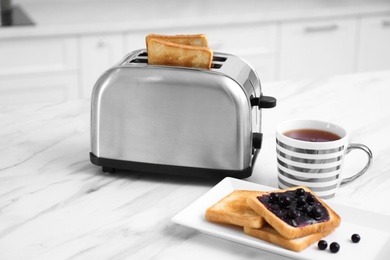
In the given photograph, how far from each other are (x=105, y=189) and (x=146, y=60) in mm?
284

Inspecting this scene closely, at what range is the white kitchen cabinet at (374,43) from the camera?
130 inches

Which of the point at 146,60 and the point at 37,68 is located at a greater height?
the point at 146,60

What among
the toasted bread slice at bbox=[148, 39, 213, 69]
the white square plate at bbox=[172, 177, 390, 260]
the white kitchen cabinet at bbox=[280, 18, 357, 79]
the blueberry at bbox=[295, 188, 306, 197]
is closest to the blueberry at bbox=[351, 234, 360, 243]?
the white square plate at bbox=[172, 177, 390, 260]

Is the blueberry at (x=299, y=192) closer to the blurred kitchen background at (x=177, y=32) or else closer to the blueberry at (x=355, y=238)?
the blueberry at (x=355, y=238)

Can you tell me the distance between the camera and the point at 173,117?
128 centimetres

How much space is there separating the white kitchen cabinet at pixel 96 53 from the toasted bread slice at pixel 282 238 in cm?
194

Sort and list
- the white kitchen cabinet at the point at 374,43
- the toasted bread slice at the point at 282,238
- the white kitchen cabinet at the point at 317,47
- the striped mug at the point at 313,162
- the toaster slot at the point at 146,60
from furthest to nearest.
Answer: the white kitchen cabinet at the point at 374,43 < the white kitchen cabinet at the point at 317,47 < the toaster slot at the point at 146,60 < the striped mug at the point at 313,162 < the toasted bread slice at the point at 282,238

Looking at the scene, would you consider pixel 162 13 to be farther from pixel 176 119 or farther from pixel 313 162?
pixel 313 162

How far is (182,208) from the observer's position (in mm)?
1226

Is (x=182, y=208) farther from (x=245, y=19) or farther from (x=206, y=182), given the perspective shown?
(x=245, y=19)

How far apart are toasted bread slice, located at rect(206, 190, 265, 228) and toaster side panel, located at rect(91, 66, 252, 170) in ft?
0.44

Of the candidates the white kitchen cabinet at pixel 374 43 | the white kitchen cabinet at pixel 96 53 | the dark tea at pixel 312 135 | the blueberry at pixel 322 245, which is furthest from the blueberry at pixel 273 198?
the white kitchen cabinet at pixel 374 43

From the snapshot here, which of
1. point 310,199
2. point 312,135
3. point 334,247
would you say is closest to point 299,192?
point 310,199

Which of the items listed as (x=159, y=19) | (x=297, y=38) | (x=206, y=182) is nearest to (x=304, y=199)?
(x=206, y=182)
